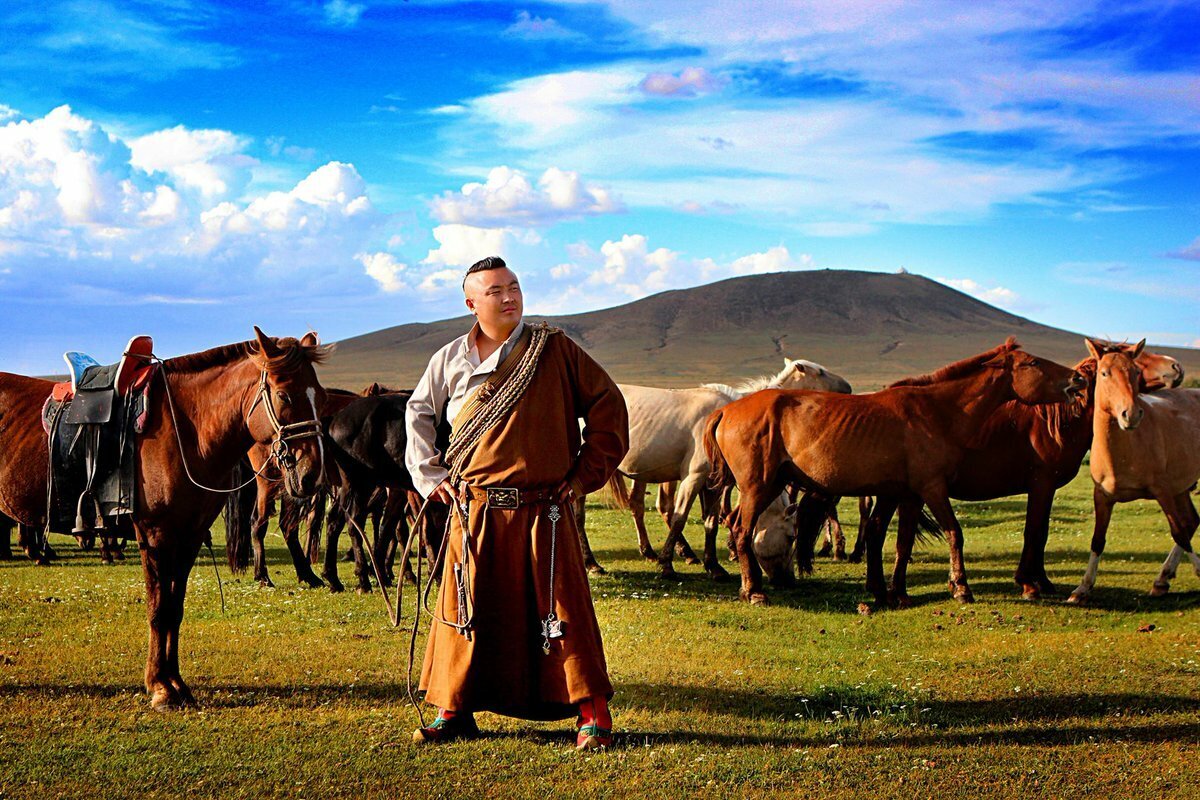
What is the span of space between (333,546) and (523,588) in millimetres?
A: 6387

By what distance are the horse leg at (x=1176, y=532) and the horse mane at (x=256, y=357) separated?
876 cm

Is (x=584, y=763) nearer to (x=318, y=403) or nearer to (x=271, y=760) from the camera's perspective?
(x=271, y=760)

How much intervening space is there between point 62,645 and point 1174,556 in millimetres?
10755

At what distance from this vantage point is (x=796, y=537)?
38.9 feet

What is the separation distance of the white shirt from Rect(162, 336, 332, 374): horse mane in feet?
3.56

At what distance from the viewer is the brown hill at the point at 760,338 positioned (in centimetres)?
13588

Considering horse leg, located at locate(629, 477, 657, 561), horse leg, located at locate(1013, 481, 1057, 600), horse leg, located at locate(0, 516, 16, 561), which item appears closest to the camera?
horse leg, located at locate(1013, 481, 1057, 600)

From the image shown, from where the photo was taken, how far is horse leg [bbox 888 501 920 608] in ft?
33.4

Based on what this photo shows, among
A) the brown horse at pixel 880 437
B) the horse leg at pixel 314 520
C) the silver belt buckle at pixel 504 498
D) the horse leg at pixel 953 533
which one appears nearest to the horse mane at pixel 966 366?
the brown horse at pixel 880 437

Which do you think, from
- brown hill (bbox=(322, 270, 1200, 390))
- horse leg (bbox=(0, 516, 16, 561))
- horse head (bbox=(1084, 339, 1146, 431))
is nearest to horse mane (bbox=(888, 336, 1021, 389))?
horse head (bbox=(1084, 339, 1146, 431))

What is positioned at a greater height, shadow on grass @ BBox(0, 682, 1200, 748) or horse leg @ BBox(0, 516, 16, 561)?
horse leg @ BBox(0, 516, 16, 561)

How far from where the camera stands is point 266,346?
6180 millimetres

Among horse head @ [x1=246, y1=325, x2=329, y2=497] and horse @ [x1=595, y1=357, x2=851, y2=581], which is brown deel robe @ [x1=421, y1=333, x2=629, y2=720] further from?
horse @ [x1=595, y1=357, x2=851, y2=581]

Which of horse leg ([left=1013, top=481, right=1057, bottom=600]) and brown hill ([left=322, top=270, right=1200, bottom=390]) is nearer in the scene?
horse leg ([left=1013, top=481, right=1057, bottom=600])
